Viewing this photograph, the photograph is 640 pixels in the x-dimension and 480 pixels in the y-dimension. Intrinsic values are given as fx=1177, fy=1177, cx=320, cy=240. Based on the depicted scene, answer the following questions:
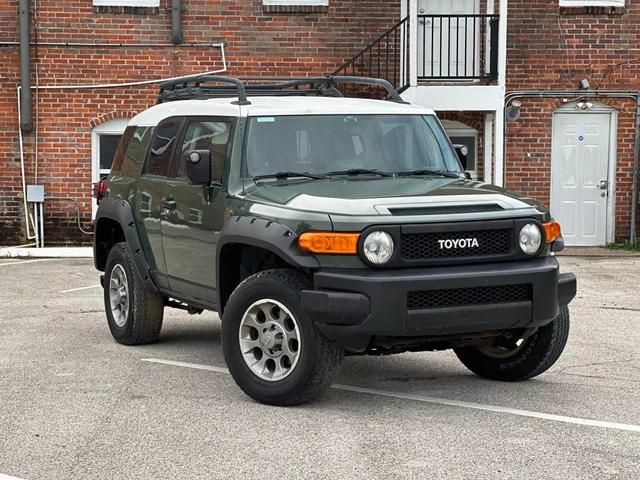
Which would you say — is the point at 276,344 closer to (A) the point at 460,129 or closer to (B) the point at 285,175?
(B) the point at 285,175

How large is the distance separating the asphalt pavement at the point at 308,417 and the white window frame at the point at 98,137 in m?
9.67

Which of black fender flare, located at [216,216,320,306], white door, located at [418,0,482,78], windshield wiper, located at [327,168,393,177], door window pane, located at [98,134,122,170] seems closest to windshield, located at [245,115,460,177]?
windshield wiper, located at [327,168,393,177]

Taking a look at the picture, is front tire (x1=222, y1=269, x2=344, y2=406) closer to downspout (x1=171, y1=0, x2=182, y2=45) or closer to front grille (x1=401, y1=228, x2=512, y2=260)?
front grille (x1=401, y1=228, x2=512, y2=260)

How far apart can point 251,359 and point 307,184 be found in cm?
115

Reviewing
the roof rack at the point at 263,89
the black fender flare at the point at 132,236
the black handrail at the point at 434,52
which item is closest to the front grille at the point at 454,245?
the roof rack at the point at 263,89

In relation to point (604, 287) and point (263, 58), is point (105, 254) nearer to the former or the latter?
point (604, 287)

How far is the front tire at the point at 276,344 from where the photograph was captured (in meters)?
6.62

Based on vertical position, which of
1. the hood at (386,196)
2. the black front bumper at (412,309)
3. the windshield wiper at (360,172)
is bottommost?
the black front bumper at (412,309)

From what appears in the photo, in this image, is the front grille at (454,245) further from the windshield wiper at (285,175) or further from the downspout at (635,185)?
the downspout at (635,185)

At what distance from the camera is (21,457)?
18.9 feet

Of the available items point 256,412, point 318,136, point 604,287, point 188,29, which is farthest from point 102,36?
point 256,412

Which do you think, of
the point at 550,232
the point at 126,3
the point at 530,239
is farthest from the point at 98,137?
the point at 530,239

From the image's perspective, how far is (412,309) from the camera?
6.44 meters

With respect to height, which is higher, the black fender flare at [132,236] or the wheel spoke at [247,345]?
the black fender flare at [132,236]
